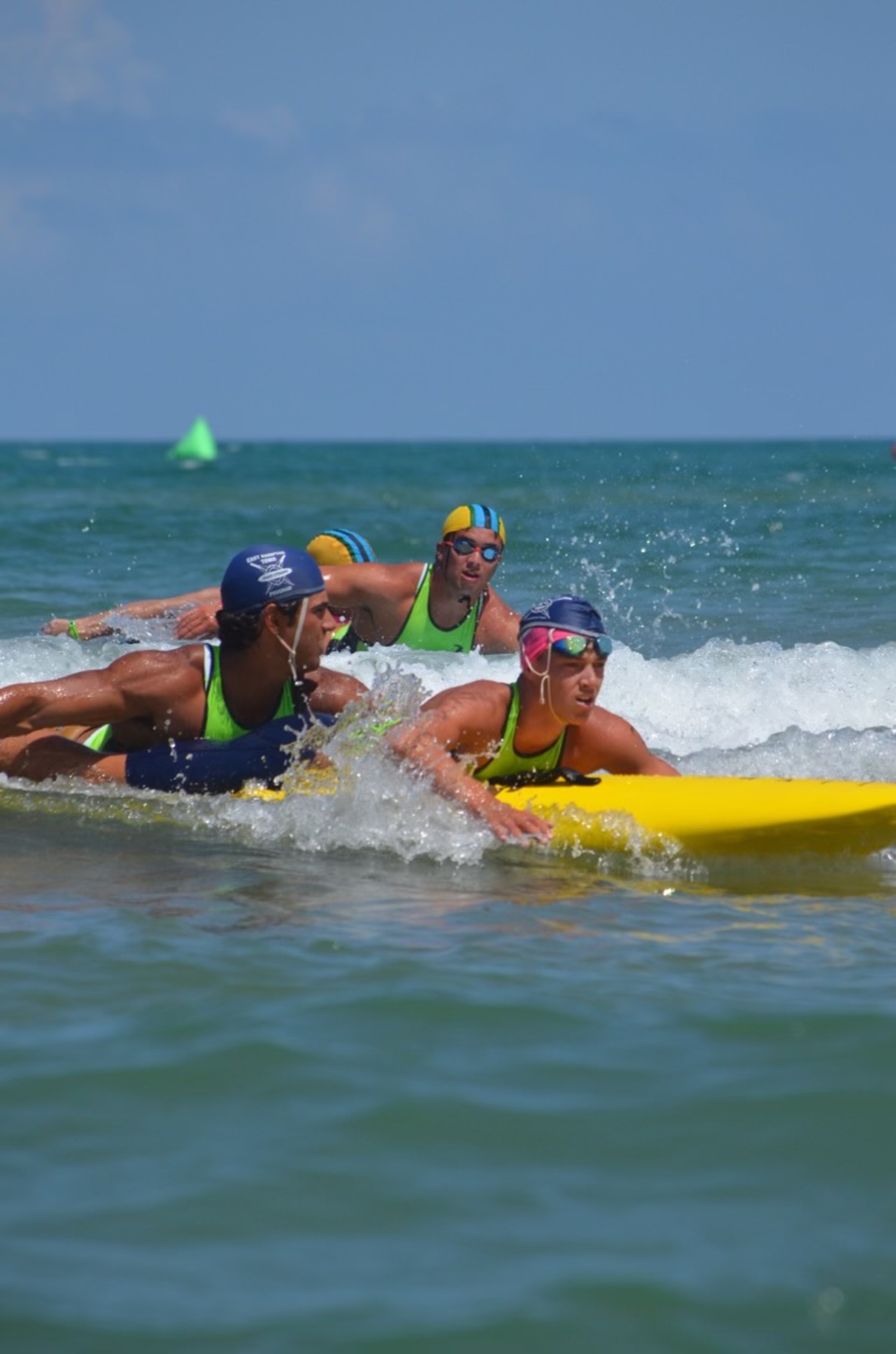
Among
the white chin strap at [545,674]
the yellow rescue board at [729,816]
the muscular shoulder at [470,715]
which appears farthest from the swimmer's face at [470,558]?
the yellow rescue board at [729,816]

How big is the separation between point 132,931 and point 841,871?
98.7 inches

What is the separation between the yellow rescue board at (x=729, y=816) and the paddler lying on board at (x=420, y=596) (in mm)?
2801

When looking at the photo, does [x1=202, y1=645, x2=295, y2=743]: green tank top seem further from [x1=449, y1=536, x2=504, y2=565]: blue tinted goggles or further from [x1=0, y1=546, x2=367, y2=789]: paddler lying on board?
[x1=449, y1=536, x2=504, y2=565]: blue tinted goggles

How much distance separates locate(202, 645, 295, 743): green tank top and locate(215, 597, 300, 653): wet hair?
4.2 inches

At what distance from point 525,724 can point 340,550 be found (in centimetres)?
346

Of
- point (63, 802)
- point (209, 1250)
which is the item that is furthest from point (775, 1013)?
point (63, 802)

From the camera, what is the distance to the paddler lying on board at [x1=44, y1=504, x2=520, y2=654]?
8938 mm

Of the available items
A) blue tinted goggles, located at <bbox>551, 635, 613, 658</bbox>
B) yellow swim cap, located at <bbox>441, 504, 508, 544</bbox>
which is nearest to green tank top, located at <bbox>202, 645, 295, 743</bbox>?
blue tinted goggles, located at <bbox>551, 635, 613, 658</bbox>

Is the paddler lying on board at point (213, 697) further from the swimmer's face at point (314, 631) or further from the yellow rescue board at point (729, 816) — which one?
the yellow rescue board at point (729, 816)

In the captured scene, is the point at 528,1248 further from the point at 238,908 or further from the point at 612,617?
the point at 612,617

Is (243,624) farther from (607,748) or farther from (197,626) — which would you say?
(197,626)

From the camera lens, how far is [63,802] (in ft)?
22.9

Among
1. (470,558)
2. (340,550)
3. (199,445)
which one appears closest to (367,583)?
(470,558)

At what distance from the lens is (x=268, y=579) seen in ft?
→ 20.8
